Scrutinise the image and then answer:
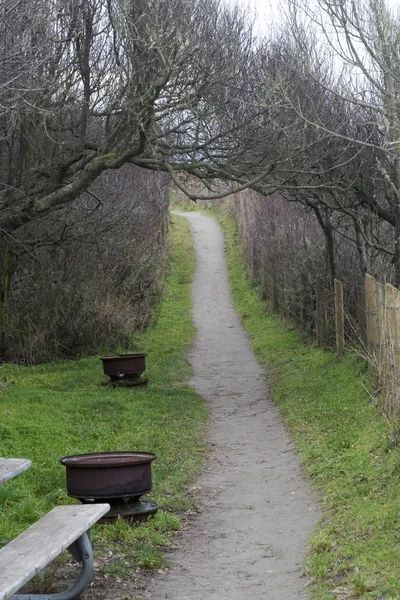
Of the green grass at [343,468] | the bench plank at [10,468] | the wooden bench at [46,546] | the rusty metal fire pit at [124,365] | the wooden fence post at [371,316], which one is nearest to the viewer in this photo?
the wooden bench at [46,546]

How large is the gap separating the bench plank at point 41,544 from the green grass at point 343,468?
147cm

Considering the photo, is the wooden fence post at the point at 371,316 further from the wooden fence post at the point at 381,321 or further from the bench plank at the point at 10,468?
the bench plank at the point at 10,468

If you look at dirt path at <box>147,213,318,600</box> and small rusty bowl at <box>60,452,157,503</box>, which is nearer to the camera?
dirt path at <box>147,213,318,600</box>

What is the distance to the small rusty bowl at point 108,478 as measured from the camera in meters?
6.95

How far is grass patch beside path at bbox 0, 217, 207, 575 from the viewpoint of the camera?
693 centimetres

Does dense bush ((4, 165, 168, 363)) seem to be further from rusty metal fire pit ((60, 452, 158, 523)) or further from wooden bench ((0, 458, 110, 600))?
wooden bench ((0, 458, 110, 600))

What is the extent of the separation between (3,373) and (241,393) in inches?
186

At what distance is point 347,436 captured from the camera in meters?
10.5

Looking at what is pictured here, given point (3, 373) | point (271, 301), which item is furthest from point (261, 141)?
point (271, 301)

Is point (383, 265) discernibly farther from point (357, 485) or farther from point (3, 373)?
point (357, 485)

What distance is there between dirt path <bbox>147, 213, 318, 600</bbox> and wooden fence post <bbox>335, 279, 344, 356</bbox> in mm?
1702

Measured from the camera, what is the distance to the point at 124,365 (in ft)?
52.5

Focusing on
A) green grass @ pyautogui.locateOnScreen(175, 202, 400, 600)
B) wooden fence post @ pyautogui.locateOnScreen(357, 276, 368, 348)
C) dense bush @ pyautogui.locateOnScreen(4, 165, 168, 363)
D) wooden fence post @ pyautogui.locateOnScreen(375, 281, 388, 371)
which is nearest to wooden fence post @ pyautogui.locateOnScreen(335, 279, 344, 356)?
green grass @ pyautogui.locateOnScreen(175, 202, 400, 600)

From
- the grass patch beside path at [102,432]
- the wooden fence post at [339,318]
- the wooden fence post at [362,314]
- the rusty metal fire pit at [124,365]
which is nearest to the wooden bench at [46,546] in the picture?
the grass patch beside path at [102,432]
